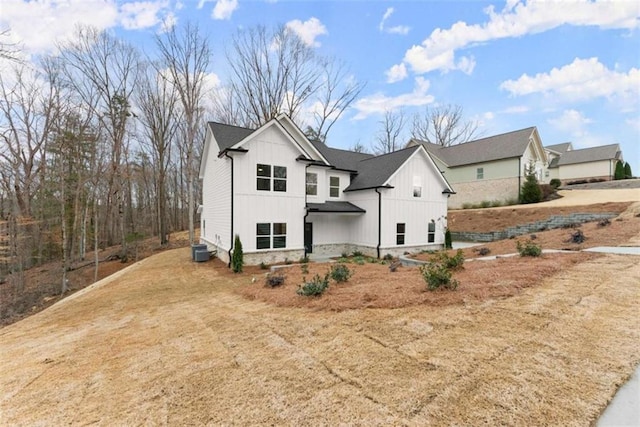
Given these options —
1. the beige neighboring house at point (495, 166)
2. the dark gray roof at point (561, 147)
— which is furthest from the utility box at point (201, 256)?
the dark gray roof at point (561, 147)

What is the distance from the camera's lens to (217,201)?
14.8 meters

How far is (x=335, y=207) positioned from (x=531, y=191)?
750 inches

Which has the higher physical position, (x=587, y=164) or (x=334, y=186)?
(x=587, y=164)

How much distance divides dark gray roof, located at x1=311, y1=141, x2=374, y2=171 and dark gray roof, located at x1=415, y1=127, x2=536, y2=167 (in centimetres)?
1456

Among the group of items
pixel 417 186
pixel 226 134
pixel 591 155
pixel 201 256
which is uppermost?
pixel 591 155

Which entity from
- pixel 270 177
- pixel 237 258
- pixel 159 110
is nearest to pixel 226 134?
pixel 270 177

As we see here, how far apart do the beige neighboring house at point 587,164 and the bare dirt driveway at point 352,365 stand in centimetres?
3751

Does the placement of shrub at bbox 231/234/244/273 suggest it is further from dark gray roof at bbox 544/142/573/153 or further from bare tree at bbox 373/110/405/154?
dark gray roof at bbox 544/142/573/153

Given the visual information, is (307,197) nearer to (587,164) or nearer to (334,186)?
(334,186)

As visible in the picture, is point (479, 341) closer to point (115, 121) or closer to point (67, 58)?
point (115, 121)

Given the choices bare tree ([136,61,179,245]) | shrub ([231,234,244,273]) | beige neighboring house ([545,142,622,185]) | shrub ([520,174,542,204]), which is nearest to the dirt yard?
shrub ([231,234,244,273])

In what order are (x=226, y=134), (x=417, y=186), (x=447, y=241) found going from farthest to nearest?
(x=447, y=241) → (x=417, y=186) → (x=226, y=134)

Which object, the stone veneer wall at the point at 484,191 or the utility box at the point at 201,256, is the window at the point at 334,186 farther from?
the stone veneer wall at the point at 484,191

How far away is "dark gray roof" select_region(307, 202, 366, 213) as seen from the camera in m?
14.4
